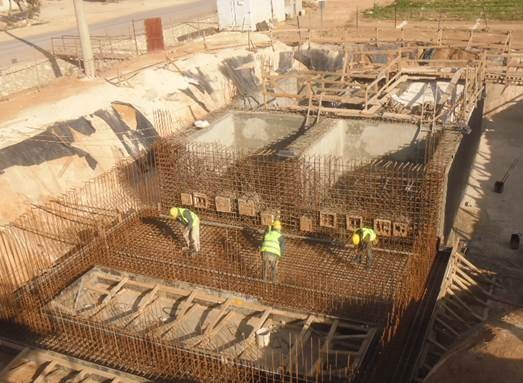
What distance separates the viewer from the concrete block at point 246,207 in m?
14.0

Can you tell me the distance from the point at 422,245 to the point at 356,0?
1440 inches

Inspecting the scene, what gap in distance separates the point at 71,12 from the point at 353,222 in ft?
111

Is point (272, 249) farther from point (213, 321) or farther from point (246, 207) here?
point (246, 207)

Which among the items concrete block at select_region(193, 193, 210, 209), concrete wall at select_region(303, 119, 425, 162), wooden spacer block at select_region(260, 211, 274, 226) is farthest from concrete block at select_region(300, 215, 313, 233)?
concrete wall at select_region(303, 119, 425, 162)

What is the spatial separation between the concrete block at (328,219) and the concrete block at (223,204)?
2380mm

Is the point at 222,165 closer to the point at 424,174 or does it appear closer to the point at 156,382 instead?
the point at 424,174

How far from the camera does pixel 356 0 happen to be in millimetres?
44500

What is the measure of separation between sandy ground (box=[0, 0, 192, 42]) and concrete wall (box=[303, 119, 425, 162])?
67.7 feet

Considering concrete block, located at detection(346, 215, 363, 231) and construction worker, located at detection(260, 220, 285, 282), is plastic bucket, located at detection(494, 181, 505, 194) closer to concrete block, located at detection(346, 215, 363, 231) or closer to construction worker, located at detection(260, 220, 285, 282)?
concrete block, located at detection(346, 215, 363, 231)

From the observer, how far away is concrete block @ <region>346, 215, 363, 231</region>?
13188mm

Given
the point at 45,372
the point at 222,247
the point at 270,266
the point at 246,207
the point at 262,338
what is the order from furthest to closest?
the point at 246,207 < the point at 222,247 < the point at 270,266 < the point at 262,338 < the point at 45,372

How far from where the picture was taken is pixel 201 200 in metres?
14.7

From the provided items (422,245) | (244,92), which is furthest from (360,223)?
(244,92)

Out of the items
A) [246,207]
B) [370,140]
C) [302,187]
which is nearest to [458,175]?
[370,140]
